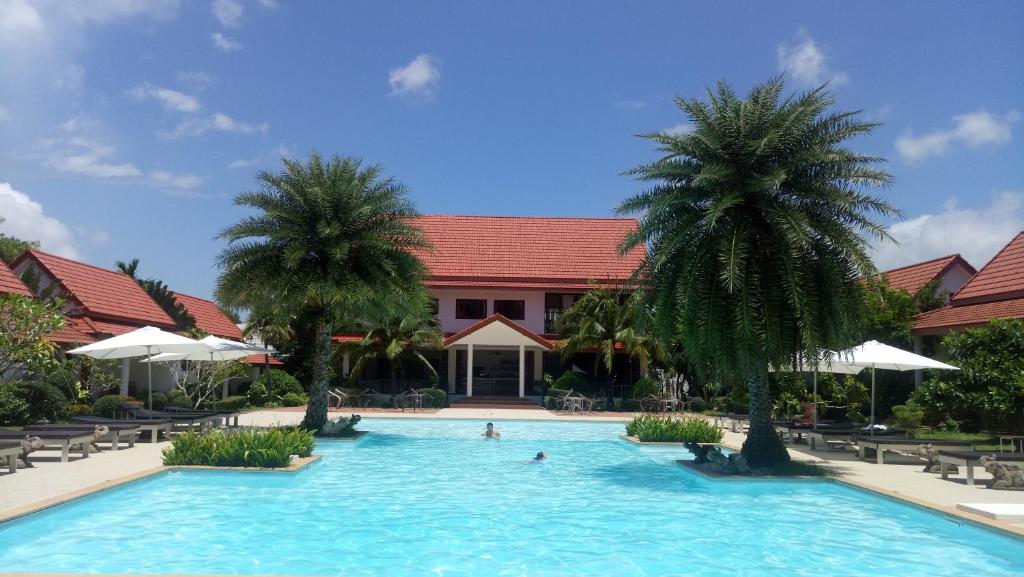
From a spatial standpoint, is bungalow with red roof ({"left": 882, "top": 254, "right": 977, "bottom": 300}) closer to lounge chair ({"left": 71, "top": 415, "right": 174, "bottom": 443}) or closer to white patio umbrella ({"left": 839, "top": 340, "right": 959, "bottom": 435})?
white patio umbrella ({"left": 839, "top": 340, "right": 959, "bottom": 435})

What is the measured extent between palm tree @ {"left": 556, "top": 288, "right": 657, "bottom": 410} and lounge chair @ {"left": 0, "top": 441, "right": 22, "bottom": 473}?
20.9m

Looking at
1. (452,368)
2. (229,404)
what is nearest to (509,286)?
(452,368)

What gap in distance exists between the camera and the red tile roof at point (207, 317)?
129 feet

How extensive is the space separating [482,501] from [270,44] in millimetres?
13963

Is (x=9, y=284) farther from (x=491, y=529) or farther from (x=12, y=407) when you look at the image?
(x=491, y=529)

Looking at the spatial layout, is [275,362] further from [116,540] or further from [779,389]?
[116,540]

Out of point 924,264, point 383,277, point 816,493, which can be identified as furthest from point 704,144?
point 924,264

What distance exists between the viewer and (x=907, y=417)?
23172mm

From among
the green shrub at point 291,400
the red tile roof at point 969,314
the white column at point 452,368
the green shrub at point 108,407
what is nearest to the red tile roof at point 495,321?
the white column at point 452,368

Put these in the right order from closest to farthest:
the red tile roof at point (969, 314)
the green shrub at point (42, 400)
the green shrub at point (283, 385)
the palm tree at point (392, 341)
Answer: the green shrub at point (42, 400), the red tile roof at point (969, 314), the palm tree at point (392, 341), the green shrub at point (283, 385)

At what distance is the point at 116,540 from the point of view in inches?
352

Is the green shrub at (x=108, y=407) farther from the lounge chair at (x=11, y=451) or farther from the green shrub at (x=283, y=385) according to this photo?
the green shrub at (x=283, y=385)

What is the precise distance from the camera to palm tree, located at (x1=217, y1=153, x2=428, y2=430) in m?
18.6

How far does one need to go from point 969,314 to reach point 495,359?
940 inches
